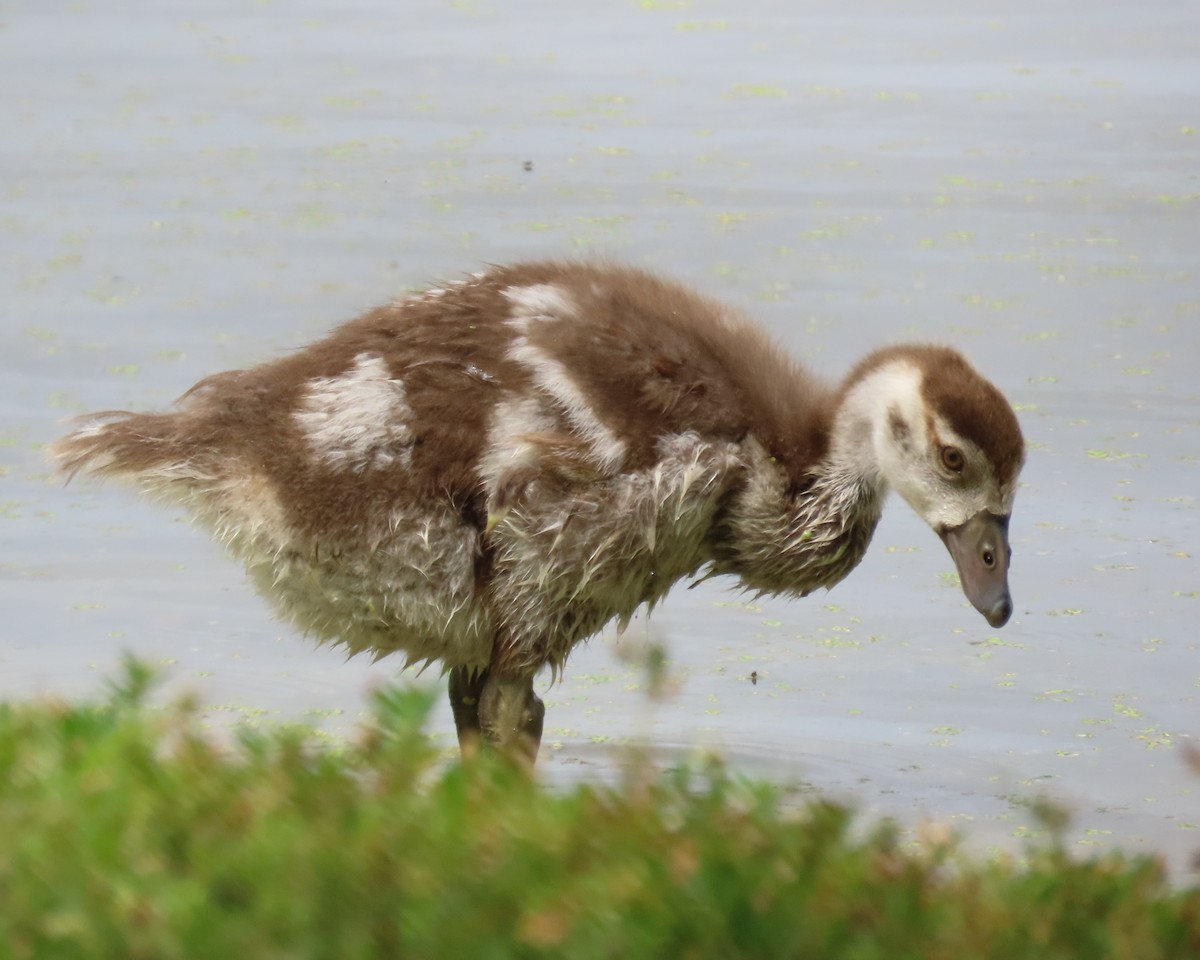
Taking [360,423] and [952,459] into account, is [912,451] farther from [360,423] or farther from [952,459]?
[360,423]

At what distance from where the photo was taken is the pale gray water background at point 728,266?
22.3 ft

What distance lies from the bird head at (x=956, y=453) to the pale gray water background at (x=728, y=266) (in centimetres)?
77

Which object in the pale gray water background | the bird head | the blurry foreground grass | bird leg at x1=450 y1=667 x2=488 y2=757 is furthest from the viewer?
the pale gray water background

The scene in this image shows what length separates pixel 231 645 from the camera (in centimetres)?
729

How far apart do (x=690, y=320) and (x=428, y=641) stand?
1162 millimetres

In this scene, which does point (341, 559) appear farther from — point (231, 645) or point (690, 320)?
point (231, 645)

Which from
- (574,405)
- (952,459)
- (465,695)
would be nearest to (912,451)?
(952,459)

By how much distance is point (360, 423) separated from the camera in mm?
5484

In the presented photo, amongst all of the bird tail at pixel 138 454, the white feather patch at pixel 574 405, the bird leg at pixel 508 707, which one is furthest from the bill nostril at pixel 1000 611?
the bird tail at pixel 138 454

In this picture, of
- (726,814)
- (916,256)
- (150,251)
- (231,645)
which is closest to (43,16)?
(150,251)

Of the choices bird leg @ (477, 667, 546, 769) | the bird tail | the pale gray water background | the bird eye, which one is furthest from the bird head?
the bird tail

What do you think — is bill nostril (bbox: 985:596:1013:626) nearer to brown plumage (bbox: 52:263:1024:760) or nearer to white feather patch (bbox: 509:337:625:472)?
brown plumage (bbox: 52:263:1024:760)

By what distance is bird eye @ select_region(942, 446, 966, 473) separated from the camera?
18.9 ft

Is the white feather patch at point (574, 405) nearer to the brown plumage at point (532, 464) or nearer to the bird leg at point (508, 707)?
the brown plumage at point (532, 464)
